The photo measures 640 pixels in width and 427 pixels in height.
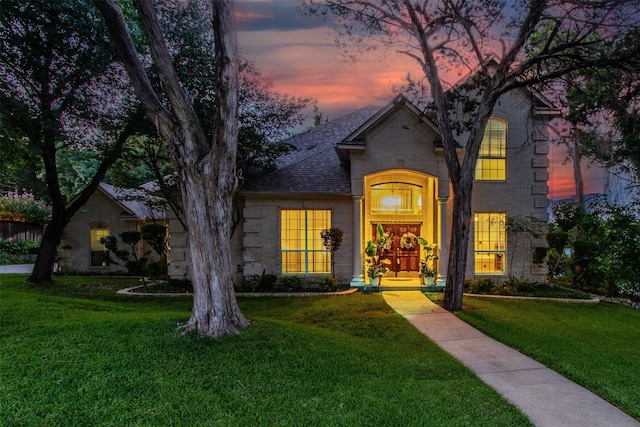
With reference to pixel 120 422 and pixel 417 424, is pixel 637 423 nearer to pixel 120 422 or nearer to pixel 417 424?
pixel 417 424

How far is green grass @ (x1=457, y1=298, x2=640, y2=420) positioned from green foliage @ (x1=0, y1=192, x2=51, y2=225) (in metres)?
22.4

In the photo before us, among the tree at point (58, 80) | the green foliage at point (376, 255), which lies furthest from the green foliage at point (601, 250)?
the tree at point (58, 80)

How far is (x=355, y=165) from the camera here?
463 inches

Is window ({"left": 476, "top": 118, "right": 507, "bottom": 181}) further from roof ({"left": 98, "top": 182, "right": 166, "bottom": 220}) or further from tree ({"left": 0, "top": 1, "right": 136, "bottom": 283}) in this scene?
roof ({"left": 98, "top": 182, "right": 166, "bottom": 220})

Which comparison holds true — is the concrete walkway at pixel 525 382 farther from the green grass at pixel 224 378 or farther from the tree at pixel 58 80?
the tree at pixel 58 80

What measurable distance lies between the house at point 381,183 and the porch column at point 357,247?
0.03 meters

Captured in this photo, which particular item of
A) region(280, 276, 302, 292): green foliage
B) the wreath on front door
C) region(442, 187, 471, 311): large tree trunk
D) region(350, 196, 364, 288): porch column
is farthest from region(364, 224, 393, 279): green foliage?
region(442, 187, 471, 311): large tree trunk

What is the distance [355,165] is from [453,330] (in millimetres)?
6335

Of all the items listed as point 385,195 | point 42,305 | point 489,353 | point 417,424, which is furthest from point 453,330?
point 42,305

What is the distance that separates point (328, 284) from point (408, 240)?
13.7ft

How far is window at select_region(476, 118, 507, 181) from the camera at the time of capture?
12.4 meters

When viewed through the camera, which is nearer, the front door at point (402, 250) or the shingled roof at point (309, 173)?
the shingled roof at point (309, 173)

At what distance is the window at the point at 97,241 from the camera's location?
59.8 ft

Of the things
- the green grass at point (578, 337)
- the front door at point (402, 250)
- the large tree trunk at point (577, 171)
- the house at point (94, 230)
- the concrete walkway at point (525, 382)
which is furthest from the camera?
the large tree trunk at point (577, 171)
